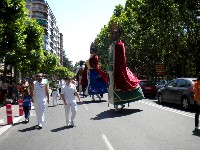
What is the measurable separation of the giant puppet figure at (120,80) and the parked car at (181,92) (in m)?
2.48

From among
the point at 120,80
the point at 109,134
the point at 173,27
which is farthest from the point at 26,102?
the point at 173,27

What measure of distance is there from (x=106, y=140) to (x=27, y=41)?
2456 cm

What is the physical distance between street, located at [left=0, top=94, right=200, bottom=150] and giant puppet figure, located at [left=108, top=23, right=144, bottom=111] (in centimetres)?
152

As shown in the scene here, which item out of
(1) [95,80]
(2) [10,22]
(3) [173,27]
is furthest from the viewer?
(3) [173,27]

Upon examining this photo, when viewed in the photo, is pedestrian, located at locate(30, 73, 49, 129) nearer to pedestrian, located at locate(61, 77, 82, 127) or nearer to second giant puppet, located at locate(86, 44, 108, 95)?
pedestrian, located at locate(61, 77, 82, 127)

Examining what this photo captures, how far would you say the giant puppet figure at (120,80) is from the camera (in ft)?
43.8

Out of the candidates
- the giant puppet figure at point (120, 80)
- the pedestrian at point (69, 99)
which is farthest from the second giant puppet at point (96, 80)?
the pedestrian at point (69, 99)

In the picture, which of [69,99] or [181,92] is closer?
[69,99]

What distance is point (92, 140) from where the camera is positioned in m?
8.07

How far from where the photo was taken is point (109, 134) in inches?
345

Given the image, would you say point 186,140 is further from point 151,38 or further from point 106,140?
point 151,38

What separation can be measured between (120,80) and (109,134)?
486cm

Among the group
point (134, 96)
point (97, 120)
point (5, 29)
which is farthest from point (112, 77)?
point (5, 29)

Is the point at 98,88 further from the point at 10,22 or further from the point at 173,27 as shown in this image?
the point at 173,27
